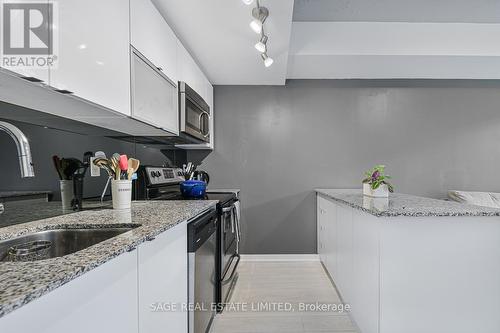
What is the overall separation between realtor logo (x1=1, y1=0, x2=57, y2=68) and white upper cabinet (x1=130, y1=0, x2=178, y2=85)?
571 mm

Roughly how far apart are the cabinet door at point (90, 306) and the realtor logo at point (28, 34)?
0.68 meters

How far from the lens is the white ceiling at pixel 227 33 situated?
1829 mm

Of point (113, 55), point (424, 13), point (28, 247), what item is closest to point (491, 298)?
point (28, 247)

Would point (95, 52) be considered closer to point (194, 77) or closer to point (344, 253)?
point (194, 77)

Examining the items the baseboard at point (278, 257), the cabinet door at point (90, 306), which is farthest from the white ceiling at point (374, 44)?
the baseboard at point (278, 257)

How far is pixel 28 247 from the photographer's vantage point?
966 mm

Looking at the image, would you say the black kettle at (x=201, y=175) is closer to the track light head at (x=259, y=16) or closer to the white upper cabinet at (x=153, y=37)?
the white upper cabinet at (x=153, y=37)

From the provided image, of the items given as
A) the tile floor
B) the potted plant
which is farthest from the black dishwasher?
the potted plant

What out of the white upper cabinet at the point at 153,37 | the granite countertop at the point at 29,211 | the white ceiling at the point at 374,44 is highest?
the white ceiling at the point at 374,44

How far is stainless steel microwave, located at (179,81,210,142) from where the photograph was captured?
2.28 m

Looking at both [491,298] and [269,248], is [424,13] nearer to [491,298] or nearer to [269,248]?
[491,298]

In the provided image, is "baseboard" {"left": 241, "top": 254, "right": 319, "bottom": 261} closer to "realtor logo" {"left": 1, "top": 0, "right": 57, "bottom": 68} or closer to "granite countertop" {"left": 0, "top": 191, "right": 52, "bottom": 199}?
"granite countertop" {"left": 0, "top": 191, "right": 52, "bottom": 199}

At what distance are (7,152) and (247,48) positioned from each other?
6.17 ft

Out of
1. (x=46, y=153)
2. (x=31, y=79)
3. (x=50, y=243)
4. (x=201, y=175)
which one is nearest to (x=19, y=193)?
(x=46, y=153)
